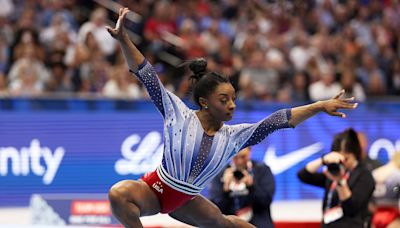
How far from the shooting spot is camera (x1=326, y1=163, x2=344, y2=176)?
6.20 meters

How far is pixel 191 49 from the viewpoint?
12.8 metres

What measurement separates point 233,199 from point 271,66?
6.09 m

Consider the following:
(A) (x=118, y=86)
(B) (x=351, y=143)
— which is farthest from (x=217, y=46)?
(B) (x=351, y=143)

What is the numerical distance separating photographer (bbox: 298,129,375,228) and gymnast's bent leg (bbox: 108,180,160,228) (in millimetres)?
1613

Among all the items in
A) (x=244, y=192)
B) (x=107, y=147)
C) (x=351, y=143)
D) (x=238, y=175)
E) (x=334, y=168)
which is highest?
(x=351, y=143)

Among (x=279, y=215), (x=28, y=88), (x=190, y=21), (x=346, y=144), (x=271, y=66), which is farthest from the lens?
(x=190, y=21)

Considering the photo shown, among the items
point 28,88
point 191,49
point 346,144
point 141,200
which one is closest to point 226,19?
point 191,49

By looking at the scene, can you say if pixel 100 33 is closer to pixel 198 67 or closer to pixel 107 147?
pixel 107 147

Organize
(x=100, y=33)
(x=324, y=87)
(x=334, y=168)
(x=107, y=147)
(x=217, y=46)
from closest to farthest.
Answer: (x=334, y=168) → (x=107, y=147) → (x=324, y=87) → (x=100, y=33) → (x=217, y=46)

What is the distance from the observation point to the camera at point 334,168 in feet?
20.3

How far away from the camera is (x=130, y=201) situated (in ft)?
16.6

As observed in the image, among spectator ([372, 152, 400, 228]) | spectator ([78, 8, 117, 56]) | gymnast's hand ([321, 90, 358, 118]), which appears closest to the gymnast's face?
gymnast's hand ([321, 90, 358, 118])

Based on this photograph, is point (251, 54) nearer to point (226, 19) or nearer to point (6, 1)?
point (226, 19)

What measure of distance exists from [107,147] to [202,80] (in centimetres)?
515
